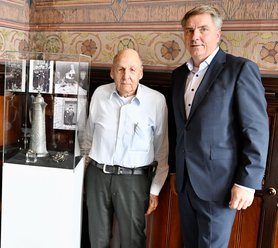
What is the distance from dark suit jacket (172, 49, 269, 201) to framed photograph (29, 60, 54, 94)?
2.42 ft

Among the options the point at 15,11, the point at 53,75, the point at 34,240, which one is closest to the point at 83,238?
the point at 34,240

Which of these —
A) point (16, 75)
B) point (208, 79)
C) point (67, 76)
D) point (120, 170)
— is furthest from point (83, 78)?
point (208, 79)

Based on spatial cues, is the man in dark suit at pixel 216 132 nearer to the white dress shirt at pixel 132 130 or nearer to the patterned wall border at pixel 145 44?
the white dress shirt at pixel 132 130

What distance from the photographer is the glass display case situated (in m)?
1.53

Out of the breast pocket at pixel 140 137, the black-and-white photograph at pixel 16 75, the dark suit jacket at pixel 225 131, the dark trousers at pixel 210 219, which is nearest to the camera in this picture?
the dark suit jacket at pixel 225 131

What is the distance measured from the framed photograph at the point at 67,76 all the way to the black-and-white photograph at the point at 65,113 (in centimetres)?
5

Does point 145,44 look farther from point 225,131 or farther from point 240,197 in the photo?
point 240,197

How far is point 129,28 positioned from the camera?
70.6 inches

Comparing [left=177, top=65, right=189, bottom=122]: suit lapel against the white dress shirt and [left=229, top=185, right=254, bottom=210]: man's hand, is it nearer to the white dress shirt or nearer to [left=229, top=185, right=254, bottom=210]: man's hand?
the white dress shirt

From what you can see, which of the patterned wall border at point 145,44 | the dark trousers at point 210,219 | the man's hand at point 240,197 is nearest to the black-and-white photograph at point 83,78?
the patterned wall border at point 145,44

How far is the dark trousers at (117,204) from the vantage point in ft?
4.96

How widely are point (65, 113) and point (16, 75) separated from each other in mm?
367

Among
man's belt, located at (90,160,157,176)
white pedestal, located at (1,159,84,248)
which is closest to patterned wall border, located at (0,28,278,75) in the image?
man's belt, located at (90,160,157,176)

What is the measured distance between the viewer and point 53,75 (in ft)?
5.02
